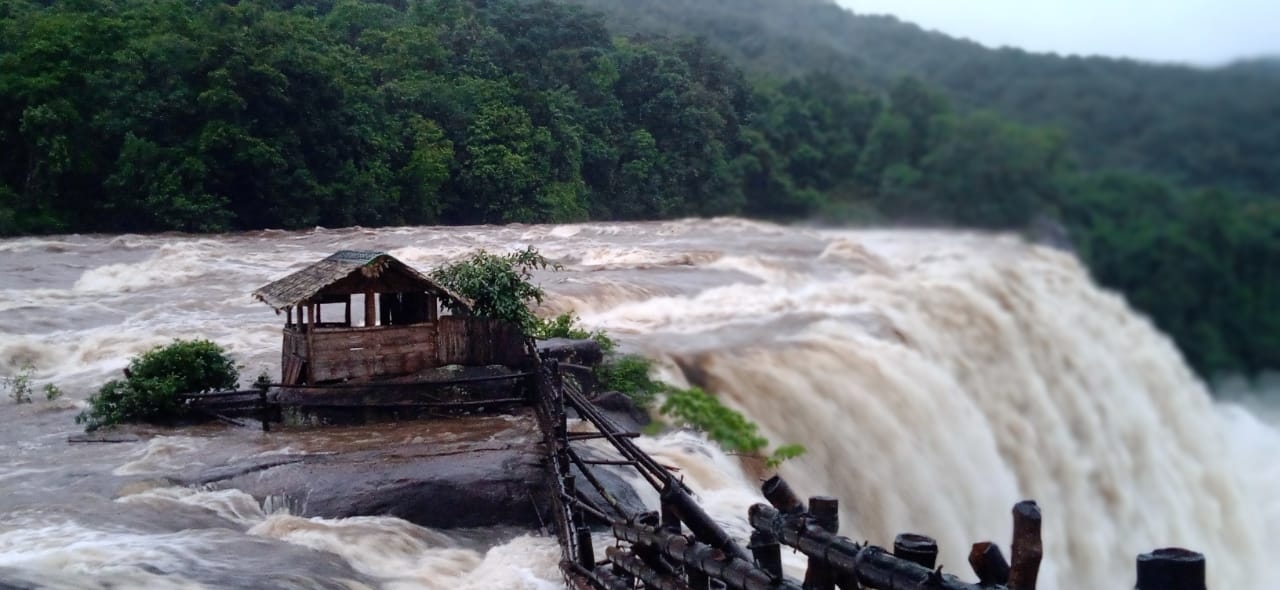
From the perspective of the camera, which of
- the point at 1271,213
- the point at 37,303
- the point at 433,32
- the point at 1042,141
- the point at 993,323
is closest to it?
the point at 1271,213

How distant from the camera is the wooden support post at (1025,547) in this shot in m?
3.42

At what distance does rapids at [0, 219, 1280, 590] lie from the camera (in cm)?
744

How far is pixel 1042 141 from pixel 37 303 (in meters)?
12.0

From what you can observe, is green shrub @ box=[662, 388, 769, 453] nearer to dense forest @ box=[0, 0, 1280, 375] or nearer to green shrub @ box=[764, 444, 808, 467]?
green shrub @ box=[764, 444, 808, 467]

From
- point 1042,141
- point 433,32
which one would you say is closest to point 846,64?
point 433,32

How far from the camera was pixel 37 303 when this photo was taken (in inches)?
553

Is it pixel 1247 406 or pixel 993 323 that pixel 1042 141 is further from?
pixel 993 323

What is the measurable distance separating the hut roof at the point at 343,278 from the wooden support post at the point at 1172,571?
814 cm

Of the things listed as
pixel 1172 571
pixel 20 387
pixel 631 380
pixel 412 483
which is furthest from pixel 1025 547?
pixel 20 387

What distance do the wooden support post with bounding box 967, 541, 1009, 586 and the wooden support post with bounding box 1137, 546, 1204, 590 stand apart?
1.57ft

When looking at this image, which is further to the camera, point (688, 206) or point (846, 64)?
point (688, 206)

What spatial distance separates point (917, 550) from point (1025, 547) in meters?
0.54

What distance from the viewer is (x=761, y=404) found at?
11836 millimetres

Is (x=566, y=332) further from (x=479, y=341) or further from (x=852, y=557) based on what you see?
(x=852, y=557)
